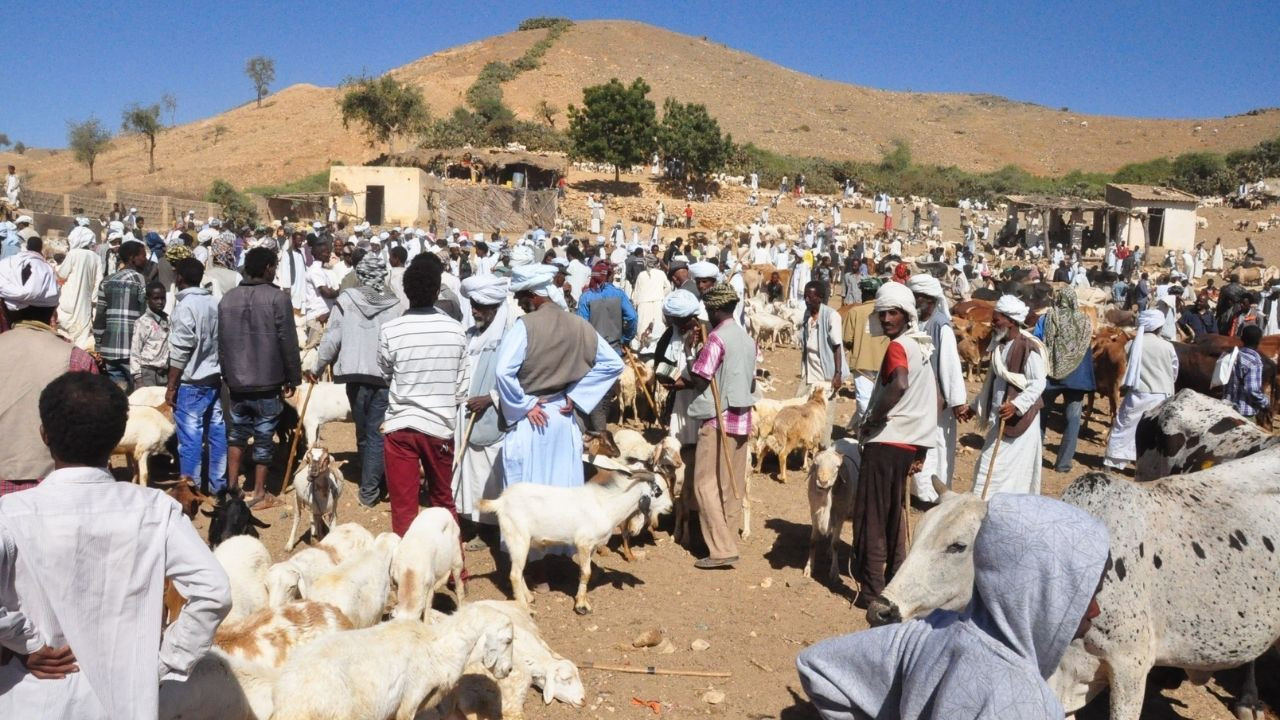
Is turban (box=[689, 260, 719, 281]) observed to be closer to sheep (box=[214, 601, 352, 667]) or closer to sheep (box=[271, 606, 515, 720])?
sheep (box=[271, 606, 515, 720])

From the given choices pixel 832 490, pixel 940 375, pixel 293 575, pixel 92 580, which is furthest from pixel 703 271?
pixel 92 580

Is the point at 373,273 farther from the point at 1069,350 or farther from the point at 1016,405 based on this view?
the point at 1069,350

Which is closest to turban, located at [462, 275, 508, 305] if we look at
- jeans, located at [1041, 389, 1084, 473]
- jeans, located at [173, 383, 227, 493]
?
jeans, located at [173, 383, 227, 493]

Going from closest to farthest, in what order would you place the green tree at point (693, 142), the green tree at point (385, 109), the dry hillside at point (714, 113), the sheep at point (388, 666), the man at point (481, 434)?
the sheep at point (388, 666) → the man at point (481, 434) → the green tree at point (693, 142) → the green tree at point (385, 109) → the dry hillside at point (714, 113)

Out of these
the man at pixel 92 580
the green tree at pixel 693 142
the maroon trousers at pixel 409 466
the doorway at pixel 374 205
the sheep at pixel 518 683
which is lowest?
the sheep at pixel 518 683

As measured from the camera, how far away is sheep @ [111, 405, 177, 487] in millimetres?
7242

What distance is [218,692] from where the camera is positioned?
304 centimetres

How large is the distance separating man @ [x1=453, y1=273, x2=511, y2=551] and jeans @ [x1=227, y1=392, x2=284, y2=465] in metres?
1.45

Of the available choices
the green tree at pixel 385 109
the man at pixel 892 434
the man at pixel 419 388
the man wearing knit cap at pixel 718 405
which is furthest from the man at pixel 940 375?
the green tree at pixel 385 109

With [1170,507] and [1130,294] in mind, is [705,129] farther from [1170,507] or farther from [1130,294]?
[1170,507]

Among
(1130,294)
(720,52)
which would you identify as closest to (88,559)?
(1130,294)

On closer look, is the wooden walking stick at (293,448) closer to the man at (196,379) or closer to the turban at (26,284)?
the man at (196,379)

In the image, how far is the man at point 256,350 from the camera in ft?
21.9

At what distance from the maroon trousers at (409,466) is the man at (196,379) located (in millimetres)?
1752
